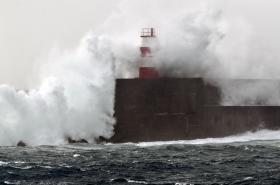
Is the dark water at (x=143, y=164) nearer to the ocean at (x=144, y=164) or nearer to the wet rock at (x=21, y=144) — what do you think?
the ocean at (x=144, y=164)

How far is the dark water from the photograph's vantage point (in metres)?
20.3

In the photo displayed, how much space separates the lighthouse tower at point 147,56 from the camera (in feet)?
117

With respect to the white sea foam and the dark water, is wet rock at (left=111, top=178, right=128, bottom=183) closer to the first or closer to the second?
the dark water

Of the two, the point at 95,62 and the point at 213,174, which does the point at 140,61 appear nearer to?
the point at 95,62

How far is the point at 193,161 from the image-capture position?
79.5ft

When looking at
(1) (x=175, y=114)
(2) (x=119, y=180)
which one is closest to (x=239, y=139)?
(1) (x=175, y=114)

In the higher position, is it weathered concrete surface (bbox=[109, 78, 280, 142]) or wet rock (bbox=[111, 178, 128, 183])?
weathered concrete surface (bbox=[109, 78, 280, 142])

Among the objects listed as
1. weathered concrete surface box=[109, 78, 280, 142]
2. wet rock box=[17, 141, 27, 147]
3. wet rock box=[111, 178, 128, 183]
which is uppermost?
weathered concrete surface box=[109, 78, 280, 142]

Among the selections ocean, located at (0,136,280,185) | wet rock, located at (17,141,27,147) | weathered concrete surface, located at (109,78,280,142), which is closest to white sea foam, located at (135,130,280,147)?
weathered concrete surface, located at (109,78,280,142)

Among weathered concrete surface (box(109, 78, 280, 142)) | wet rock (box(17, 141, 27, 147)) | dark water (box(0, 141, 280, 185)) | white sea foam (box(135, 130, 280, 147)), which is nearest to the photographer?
dark water (box(0, 141, 280, 185))

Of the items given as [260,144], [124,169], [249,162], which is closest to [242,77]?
[260,144]

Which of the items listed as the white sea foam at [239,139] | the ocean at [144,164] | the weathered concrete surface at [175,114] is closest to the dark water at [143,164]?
the ocean at [144,164]

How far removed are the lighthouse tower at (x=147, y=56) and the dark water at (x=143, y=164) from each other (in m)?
6.43

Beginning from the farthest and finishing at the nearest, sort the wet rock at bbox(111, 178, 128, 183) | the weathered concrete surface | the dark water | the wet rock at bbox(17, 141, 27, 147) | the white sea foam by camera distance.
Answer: the weathered concrete surface
the white sea foam
the wet rock at bbox(17, 141, 27, 147)
the dark water
the wet rock at bbox(111, 178, 128, 183)
